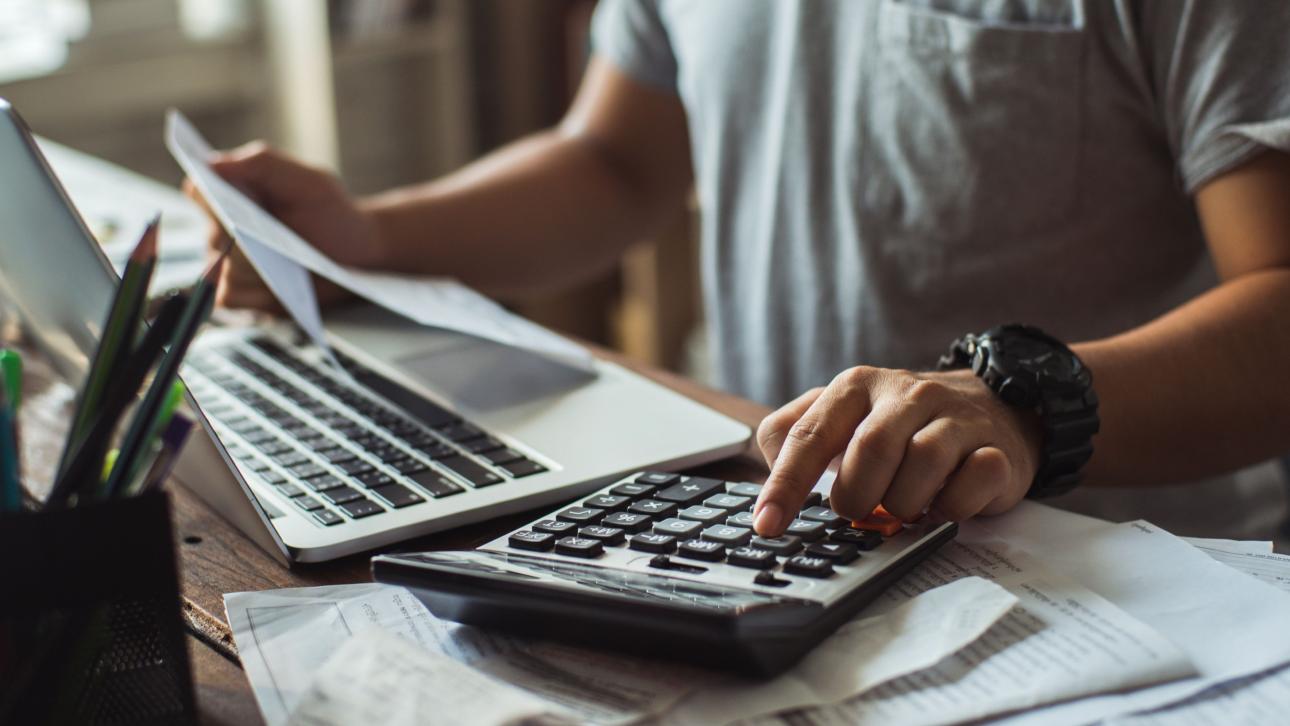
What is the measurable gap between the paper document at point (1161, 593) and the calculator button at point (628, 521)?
15 cm

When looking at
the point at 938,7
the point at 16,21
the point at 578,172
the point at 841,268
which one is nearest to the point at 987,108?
the point at 938,7

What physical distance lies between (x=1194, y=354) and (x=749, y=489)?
1.02 ft

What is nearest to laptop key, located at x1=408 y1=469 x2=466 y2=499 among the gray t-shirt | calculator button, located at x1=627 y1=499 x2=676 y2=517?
calculator button, located at x1=627 y1=499 x2=676 y2=517

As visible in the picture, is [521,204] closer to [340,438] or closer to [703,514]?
[340,438]

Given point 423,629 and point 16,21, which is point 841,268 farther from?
point 16,21

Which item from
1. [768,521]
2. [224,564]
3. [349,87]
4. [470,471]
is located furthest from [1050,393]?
[349,87]

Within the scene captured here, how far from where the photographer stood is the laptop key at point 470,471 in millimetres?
645

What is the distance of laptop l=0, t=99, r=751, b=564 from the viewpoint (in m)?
0.59

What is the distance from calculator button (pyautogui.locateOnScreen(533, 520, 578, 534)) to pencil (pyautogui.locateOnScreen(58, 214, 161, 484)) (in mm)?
200

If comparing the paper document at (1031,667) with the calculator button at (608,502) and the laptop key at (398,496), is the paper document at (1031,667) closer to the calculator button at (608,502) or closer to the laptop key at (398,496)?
the calculator button at (608,502)

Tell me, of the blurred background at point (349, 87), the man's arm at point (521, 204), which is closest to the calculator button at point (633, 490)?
the man's arm at point (521, 204)

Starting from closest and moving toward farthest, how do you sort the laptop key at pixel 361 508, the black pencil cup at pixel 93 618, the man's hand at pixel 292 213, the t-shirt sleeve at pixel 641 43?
the black pencil cup at pixel 93 618, the laptop key at pixel 361 508, the man's hand at pixel 292 213, the t-shirt sleeve at pixel 641 43

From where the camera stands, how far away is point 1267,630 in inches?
19.2

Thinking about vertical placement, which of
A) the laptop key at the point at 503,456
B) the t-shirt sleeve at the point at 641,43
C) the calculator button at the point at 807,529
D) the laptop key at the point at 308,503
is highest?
the t-shirt sleeve at the point at 641,43
